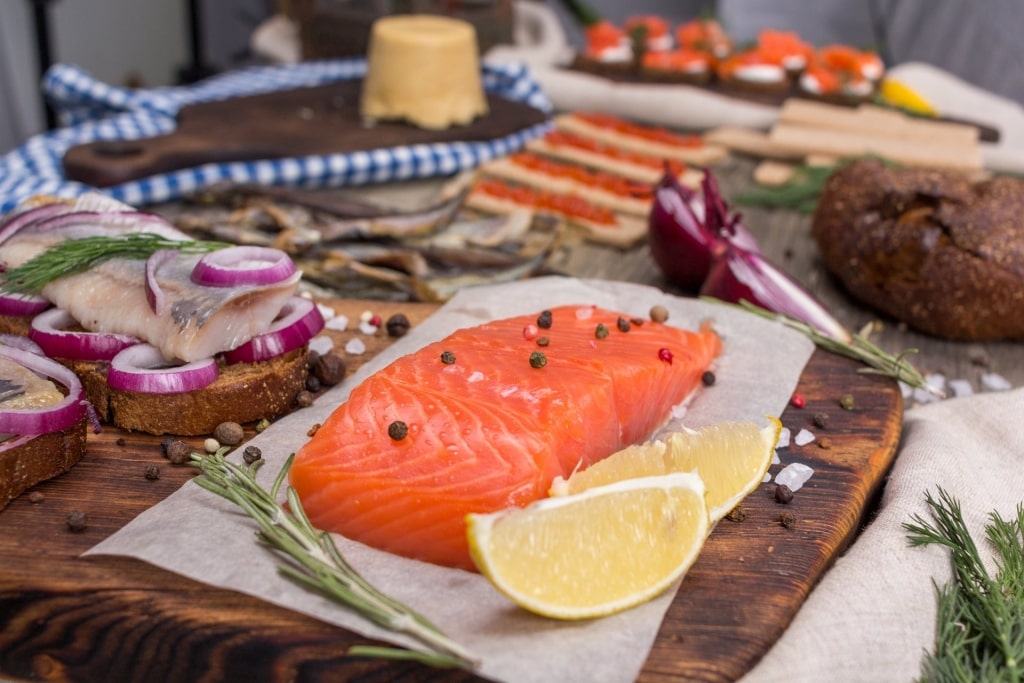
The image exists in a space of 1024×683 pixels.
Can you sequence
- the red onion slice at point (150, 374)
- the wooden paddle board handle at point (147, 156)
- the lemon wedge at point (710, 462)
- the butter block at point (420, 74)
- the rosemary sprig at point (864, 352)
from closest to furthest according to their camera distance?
the lemon wedge at point (710, 462), the red onion slice at point (150, 374), the rosemary sprig at point (864, 352), the wooden paddle board handle at point (147, 156), the butter block at point (420, 74)

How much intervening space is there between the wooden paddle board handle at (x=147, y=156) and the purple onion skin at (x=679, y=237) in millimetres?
1785

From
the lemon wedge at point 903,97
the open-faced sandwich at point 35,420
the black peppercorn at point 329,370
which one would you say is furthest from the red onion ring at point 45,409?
the lemon wedge at point 903,97

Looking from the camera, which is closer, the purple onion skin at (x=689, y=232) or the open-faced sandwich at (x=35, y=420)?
the open-faced sandwich at (x=35, y=420)

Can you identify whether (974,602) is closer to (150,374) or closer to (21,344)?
(150,374)

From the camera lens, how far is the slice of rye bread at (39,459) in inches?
81.0

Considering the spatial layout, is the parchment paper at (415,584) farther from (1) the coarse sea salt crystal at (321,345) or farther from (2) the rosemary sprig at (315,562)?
(1) the coarse sea salt crystal at (321,345)

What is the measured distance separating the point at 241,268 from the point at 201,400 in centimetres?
32

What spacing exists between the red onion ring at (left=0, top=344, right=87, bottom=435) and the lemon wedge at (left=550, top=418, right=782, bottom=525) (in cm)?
101

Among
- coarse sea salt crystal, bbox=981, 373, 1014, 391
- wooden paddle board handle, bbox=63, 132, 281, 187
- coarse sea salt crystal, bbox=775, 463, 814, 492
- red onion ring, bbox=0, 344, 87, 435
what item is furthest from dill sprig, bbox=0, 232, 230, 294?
coarse sea salt crystal, bbox=981, 373, 1014, 391

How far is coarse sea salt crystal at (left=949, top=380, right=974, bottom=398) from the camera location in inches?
123

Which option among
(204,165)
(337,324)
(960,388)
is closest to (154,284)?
(337,324)

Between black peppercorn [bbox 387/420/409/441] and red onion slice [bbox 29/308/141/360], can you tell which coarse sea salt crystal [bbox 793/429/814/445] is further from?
red onion slice [bbox 29/308/141/360]

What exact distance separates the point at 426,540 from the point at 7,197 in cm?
276

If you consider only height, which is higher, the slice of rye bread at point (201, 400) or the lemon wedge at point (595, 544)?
the lemon wedge at point (595, 544)
